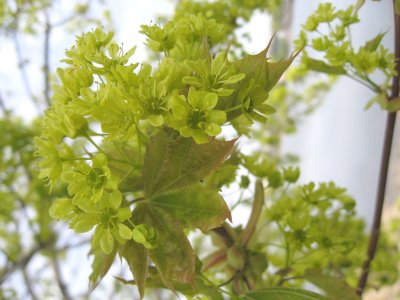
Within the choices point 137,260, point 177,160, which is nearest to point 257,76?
point 177,160

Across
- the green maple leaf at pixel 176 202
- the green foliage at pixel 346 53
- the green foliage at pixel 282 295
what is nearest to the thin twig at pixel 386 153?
the green foliage at pixel 346 53

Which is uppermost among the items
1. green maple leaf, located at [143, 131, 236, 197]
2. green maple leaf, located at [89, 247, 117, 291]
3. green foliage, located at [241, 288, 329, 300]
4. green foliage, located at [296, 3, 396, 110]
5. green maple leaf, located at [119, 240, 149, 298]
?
green foliage, located at [296, 3, 396, 110]

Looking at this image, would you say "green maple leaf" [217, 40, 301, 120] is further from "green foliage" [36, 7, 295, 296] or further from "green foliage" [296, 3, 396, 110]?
"green foliage" [296, 3, 396, 110]

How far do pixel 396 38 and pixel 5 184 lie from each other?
126cm

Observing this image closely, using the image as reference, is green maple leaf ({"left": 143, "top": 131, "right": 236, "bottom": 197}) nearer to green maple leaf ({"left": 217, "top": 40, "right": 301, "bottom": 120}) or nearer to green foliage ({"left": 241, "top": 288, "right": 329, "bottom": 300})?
green maple leaf ({"left": 217, "top": 40, "right": 301, "bottom": 120})

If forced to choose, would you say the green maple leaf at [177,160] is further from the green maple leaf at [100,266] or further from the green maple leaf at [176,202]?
the green maple leaf at [100,266]

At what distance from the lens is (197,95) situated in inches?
18.4

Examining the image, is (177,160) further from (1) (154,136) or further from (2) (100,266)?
(2) (100,266)

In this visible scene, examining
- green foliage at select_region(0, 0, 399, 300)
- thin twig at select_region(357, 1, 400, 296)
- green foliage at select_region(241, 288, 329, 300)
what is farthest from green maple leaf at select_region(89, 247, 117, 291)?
thin twig at select_region(357, 1, 400, 296)

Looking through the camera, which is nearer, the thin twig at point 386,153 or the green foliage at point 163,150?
the green foliage at point 163,150

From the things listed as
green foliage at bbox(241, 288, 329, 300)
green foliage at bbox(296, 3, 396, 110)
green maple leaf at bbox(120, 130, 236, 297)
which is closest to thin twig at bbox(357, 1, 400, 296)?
green foliage at bbox(296, 3, 396, 110)

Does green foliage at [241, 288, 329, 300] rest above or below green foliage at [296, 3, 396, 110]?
below

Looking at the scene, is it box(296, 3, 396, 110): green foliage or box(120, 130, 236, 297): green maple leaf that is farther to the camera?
box(296, 3, 396, 110): green foliage

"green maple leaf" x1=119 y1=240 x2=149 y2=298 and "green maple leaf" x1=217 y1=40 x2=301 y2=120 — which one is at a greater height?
"green maple leaf" x1=217 y1=40 x2=301 y2=120
